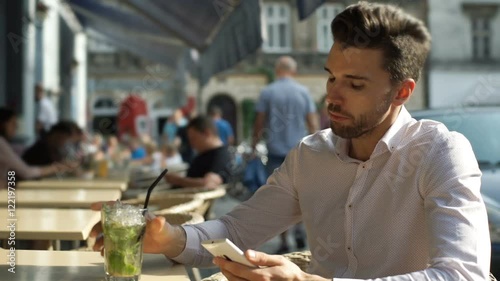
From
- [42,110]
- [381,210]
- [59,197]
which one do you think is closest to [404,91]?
[381,210]

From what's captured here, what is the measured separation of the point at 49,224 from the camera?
3061 mm

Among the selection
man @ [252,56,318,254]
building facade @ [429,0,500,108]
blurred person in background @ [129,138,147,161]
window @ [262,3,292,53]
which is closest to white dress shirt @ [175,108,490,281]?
man @ [252,56,318,254]

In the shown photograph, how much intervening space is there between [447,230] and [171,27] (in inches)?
338

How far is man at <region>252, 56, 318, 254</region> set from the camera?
24.2 ft

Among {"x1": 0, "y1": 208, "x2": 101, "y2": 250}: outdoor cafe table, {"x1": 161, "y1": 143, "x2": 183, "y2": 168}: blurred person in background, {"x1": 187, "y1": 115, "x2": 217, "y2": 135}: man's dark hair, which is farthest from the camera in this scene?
{"x1": 161, "y1": 143, "x2": 183, "y2": 168}: blurred person in background

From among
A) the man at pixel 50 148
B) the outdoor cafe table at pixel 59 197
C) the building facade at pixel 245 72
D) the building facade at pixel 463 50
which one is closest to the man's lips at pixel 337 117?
the outdoor cafe table at pixel 59 197

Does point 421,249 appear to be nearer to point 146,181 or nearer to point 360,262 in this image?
point 360,262

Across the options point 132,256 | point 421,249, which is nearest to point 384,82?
point 421,249

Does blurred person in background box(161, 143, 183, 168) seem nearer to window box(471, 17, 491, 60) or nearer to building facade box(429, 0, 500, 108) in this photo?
building facade box(429, 0, 500, 108)

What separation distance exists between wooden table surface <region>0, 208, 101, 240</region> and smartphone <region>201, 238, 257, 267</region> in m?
1.26

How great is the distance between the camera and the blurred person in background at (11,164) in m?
6.01

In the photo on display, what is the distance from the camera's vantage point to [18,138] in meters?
11.5

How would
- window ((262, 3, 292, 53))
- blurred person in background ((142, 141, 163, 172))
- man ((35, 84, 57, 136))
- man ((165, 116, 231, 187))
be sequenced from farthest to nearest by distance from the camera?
window ((262, 3, 292, 53)), man ((35, 84, 57, 136)), blurred person in background ((142, 141, 163, 172)), man ((165, 116, 231, 187))

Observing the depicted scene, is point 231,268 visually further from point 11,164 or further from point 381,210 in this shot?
point 11,164
